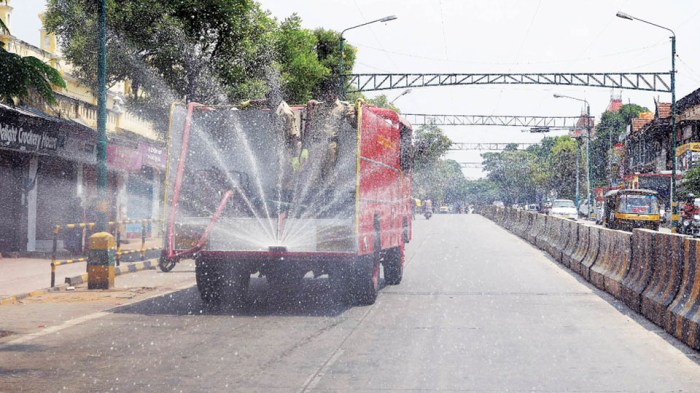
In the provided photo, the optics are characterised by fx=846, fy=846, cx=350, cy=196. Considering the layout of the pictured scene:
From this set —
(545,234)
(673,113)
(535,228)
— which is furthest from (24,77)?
(673,113)

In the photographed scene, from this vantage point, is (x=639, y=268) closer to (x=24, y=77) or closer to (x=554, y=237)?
(x=24, y=77)

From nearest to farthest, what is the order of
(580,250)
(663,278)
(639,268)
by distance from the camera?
(663,278), (639,268), (580,250)

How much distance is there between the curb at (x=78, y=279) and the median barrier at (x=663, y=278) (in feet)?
31.1

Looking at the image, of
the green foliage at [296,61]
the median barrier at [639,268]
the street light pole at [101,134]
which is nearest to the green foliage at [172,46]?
the street light pole at [101,134]

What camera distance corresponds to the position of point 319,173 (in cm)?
1180

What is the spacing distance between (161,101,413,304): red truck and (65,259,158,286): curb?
178 inches

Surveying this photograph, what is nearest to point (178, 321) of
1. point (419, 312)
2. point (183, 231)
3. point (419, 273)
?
point (183, 231)

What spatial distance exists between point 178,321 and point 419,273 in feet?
27.6

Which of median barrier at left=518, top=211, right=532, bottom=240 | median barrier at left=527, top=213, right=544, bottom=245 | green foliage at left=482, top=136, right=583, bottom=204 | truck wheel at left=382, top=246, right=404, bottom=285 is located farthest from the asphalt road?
green foliage at left=482, top=136, right=583, bottom=204

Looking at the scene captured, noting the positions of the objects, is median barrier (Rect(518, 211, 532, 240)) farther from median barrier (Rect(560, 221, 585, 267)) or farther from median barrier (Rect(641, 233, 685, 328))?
median barrier (Rect(641, 233, 685, 328))

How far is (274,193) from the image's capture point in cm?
1187

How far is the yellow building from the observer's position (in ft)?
75.8

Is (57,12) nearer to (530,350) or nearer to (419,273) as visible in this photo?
(419,273)

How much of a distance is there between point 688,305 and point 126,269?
509 inches
